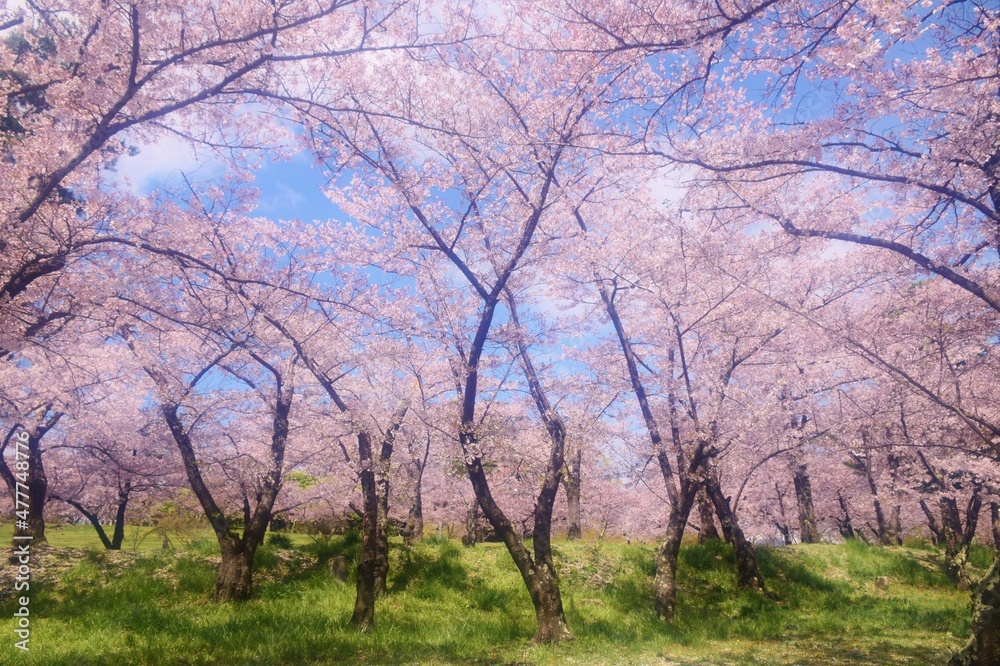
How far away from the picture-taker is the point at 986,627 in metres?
5.50

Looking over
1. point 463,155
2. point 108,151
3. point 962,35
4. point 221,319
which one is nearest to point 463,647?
point 221,319

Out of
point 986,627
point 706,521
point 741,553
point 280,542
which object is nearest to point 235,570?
point 280,542

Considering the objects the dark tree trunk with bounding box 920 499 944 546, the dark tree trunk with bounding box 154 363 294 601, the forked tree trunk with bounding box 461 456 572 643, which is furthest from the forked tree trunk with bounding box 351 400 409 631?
the dark tree trunk with bounding box 920 499 944 546

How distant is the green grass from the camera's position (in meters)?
8.34

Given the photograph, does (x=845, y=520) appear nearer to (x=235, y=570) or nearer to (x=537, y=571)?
(x=537, y=571)

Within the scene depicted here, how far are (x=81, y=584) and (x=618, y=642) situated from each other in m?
12.2

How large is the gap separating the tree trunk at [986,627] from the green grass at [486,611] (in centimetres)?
257

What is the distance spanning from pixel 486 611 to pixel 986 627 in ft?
31.7

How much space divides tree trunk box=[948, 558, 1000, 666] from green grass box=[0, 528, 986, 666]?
257 centimetres

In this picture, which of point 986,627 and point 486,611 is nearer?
point 986,627

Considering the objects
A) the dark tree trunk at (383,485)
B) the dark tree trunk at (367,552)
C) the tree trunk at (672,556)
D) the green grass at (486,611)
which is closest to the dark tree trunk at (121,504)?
the green grass at (486,611)

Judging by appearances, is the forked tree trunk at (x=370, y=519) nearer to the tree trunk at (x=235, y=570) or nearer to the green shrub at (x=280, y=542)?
the tree trunk at (x=235, y=570)

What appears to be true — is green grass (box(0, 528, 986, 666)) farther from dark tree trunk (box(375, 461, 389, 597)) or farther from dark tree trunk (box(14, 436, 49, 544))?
dark tree trunk (box(14, 436, 49, 544))

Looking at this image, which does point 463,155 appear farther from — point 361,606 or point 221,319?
point 361,606
